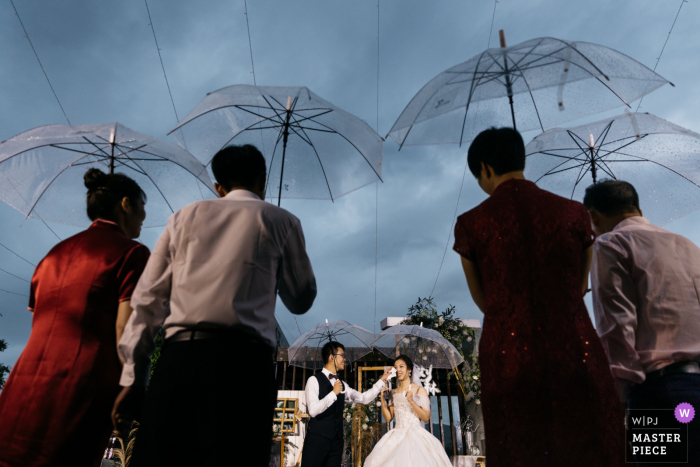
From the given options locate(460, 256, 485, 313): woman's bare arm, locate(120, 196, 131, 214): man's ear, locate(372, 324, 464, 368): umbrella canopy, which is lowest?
locate(460, 256, 485, 313): woman's bare arm

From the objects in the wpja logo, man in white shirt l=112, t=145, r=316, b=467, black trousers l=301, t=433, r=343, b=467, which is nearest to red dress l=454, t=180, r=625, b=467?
the wpja logo

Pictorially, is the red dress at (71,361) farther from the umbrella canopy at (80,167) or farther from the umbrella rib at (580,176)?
the umbrella rib at (580,176)

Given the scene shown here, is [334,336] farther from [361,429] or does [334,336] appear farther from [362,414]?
[361,429]

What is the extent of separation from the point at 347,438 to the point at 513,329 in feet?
28.3

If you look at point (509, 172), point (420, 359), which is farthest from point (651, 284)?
point (420, 359)

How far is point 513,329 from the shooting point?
156 centimetres

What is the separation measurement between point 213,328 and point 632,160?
176 inches

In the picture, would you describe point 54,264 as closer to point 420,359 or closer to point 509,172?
point 509,172

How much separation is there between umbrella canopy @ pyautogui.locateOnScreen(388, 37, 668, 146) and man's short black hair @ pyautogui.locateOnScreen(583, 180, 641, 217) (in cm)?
82

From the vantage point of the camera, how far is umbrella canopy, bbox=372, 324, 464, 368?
800 centimetres

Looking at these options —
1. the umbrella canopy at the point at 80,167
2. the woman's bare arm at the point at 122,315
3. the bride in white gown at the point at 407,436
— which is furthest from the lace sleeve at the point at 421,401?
the woman's bare arm at the point at 122,315

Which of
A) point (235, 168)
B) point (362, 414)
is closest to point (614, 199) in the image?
point (235, 168)

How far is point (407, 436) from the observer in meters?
5.65

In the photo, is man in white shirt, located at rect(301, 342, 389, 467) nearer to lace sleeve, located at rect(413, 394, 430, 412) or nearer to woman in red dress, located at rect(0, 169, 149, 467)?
lace sleeve, located at rect(413, 394, 430, 412)
